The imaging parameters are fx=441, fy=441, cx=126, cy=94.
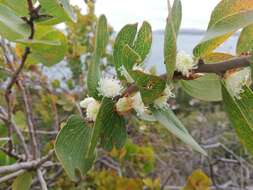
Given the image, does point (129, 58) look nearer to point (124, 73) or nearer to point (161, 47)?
point (124, 73)

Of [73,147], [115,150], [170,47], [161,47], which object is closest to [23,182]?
[73,147]

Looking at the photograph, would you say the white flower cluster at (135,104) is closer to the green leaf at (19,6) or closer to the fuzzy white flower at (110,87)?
the fuzzy white flower at (110,87)

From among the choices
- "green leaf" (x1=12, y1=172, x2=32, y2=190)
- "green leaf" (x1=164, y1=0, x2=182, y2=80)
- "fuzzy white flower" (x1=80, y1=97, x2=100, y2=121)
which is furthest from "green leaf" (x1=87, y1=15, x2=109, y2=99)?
"green leaf" (x1=12, y1=172, x2=32, y2=190)

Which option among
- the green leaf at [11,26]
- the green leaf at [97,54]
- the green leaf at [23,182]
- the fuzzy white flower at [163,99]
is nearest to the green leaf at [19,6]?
the green leaf at [11,26]

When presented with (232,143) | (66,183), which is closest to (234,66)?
(66,183)

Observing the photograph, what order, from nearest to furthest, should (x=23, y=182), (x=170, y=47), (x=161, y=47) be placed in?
(x=170, y=47) → (x=23, y=182) → (x=161, y=47)

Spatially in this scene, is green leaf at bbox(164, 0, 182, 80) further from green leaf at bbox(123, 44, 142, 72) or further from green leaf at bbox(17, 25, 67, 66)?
green leaf at bbox(17, 25, 67, 66)
